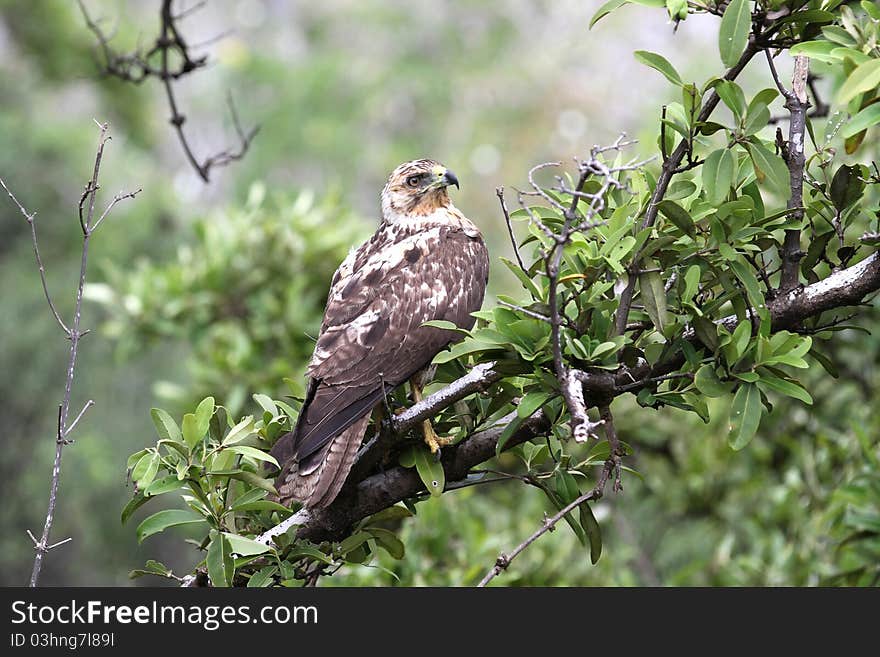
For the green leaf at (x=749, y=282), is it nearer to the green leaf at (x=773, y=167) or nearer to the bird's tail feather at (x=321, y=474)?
the green leaf at (x=773, y=167)

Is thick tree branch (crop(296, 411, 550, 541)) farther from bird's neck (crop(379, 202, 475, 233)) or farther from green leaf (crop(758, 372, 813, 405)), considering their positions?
bird's neck (crop(379, 202, 475, 233))

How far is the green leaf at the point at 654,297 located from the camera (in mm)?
2184

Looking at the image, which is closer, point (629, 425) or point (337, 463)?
point (337, 463)

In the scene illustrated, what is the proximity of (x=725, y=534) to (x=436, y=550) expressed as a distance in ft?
6.58

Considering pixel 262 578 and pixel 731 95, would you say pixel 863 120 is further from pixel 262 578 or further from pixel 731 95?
pixel 262 578

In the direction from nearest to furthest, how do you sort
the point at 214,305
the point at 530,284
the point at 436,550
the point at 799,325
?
1. the point at 530,284
2. the point at 799,325
3. the point at 436,550
4. the point at 214,305

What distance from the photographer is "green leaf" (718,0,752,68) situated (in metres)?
2.06

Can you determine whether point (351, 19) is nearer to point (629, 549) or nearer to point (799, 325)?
point (629, 549)

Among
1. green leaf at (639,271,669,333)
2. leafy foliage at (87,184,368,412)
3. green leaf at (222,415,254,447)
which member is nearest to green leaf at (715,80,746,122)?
green leaf at (639,271,669,333)

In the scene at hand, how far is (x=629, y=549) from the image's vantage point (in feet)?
16.2

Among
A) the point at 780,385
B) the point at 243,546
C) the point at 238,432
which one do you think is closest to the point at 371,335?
the point at 238,432

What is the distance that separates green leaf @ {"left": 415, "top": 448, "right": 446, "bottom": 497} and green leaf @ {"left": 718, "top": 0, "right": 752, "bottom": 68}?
42.9 inches
